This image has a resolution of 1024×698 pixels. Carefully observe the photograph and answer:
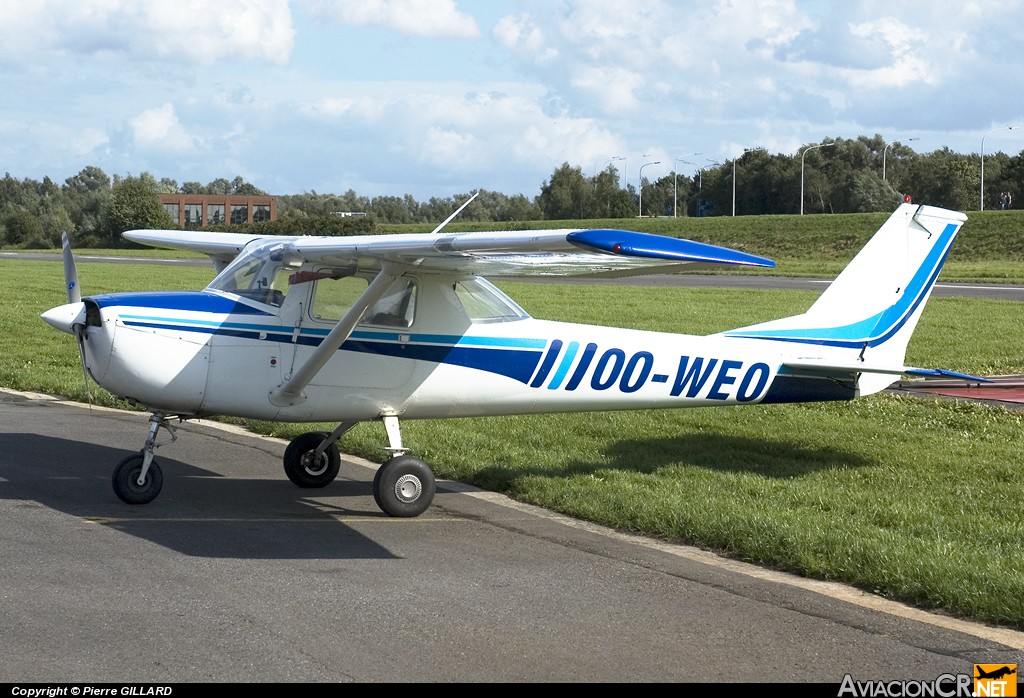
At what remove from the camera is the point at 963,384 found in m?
14.8

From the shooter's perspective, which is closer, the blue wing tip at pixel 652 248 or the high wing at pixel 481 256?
the blue wing tip at pixel 652 248

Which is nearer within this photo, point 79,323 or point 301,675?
point 301,675

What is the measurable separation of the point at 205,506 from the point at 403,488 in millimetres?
1561

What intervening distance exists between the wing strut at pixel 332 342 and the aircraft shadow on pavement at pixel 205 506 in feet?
3.00

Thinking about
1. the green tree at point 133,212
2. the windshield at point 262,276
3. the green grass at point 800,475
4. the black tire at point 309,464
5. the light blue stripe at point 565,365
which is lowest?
the green grass at point 800,475

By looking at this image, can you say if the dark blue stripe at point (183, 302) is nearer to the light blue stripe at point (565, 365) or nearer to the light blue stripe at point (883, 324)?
the light blue stripe at point (565, 365)

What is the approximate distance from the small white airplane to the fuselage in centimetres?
1

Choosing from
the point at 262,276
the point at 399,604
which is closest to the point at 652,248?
the point at 399,604

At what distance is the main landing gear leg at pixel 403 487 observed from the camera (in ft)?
28.3

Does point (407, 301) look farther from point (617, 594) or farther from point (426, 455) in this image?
point (617, 594)

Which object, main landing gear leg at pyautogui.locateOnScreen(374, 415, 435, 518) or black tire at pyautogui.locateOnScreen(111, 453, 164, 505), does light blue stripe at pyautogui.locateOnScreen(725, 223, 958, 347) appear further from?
black tire at pyautogui.locateOnScreen(111, 453, 164, 505)

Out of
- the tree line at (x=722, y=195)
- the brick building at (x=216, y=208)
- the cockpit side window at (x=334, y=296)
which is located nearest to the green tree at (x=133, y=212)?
the tree line at (x=722, y=195)

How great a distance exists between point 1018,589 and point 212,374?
5.59 metres

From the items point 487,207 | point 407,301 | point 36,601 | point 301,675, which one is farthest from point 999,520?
point 487,207
